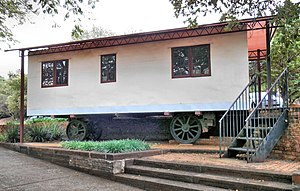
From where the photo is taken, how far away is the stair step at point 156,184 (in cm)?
573

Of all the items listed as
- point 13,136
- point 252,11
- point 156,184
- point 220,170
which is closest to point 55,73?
point 13,136

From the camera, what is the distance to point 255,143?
7582 mm

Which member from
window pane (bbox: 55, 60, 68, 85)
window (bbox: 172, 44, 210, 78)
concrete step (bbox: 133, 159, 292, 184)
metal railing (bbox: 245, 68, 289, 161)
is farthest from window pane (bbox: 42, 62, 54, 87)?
metal railing (bbox: 245, 68, 289, 161)

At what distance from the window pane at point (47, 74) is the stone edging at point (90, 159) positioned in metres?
3.65

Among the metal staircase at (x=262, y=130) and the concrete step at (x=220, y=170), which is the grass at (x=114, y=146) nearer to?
the concrete step at (x=220, y=170)

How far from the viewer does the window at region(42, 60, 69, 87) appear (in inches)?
503

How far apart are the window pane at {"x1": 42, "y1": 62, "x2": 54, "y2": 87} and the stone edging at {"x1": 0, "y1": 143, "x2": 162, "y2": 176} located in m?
3.65

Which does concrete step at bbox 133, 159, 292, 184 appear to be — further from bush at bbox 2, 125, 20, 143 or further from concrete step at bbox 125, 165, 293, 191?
bush at bbox 2, 125, 20, 143

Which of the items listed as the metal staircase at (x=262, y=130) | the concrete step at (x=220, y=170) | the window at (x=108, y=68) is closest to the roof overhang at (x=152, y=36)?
the window at (x=108, y=68)

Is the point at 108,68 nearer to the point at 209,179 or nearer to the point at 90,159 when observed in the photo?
the point at 90,159

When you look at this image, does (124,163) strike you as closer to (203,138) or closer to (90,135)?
(203,138)

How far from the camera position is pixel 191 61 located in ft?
34.4

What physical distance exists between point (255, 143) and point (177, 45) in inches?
183

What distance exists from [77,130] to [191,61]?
595 cm
